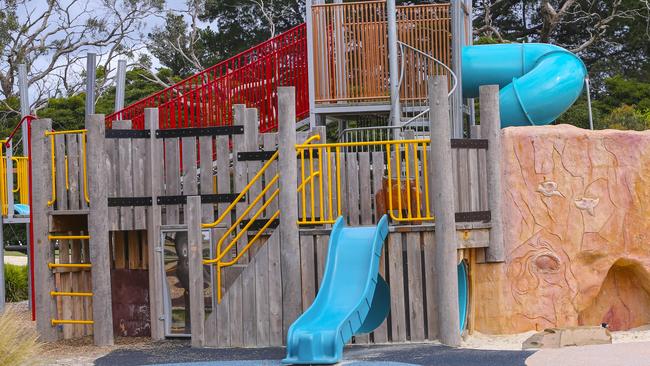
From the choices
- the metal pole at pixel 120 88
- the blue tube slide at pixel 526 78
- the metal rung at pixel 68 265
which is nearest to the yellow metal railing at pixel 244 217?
the metal rung at pixel 68 265

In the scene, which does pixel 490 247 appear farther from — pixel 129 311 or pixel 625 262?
pixel 129 311

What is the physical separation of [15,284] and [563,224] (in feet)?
44.1

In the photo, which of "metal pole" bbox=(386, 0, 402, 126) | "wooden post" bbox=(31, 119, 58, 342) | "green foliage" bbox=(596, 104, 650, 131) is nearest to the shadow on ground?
"wooden post" bbox=(31, 119, 58, 342)

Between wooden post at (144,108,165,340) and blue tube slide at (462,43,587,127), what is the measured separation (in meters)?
6.13

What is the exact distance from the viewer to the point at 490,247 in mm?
12867

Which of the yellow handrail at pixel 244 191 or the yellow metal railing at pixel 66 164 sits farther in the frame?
the yellow metal railing at pixel 66 164

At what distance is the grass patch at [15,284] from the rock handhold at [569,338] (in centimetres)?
1400

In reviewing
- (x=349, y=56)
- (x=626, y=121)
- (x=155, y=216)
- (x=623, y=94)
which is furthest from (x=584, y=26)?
(x=155, y=216)

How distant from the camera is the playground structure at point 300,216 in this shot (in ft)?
39.5

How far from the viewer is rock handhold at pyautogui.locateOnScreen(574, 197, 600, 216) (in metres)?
13.5

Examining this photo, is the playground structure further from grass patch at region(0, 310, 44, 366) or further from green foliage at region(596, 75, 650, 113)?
green foliage at region(596, 75, 650, 113)

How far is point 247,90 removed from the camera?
16.0 meters

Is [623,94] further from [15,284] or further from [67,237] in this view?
[67,237]

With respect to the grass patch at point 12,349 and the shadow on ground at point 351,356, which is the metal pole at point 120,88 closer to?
the shadow on ground at point 351,356
